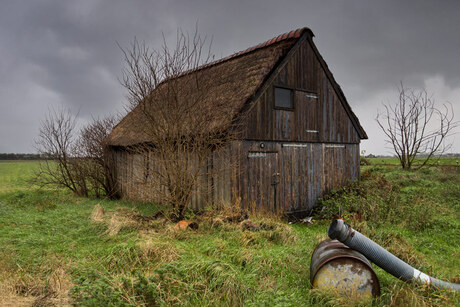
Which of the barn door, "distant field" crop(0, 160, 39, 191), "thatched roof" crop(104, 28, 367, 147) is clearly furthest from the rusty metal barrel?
"distant field" crop(0, 160, 39, 191)

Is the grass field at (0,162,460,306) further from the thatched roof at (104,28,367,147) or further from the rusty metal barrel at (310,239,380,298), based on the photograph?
the thatched roof at (104,28,367,147)

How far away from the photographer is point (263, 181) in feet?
34.1

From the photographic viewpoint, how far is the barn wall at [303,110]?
10391mm

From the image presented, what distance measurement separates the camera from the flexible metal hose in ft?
13.5

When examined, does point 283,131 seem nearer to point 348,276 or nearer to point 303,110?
point 303,110

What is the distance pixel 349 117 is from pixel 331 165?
2.42m

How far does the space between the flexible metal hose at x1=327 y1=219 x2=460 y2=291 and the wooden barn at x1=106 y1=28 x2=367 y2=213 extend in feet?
16.8

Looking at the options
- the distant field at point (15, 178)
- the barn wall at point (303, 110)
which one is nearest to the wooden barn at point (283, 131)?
the barn wall at point (303, 110)

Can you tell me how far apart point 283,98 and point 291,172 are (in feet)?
8.78

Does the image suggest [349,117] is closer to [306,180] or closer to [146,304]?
[306,180]

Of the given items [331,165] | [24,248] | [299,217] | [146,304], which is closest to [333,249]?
[146,304]

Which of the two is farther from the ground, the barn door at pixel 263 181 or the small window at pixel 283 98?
the small window at pixel 283 98

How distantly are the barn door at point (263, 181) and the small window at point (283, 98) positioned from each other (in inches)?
70.4

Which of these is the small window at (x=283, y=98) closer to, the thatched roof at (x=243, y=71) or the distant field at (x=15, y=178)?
the thatched roof at (x=243, y=71)
